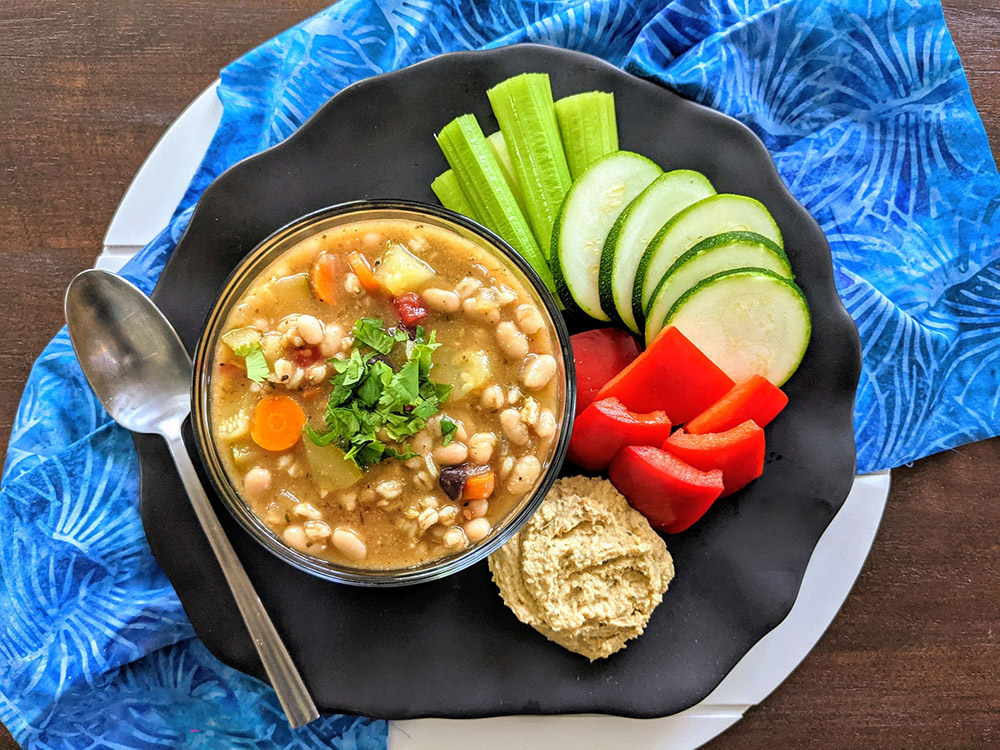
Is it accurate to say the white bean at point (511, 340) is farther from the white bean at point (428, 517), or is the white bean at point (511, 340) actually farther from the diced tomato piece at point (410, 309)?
the white bean at point (428, 517)

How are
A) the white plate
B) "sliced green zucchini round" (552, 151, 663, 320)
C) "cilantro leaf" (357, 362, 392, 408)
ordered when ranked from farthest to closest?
the white plate, "sliced green zucchini round" (552, 151, 663, 320), "cilantro leaf" (357, 362, 392, 408)

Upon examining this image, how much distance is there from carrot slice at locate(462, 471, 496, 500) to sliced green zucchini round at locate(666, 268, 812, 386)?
0.92 meters

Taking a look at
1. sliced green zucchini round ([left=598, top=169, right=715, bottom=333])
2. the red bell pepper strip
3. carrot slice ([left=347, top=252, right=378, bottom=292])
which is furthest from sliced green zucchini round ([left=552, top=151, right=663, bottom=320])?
carrot slice ([left=347, top=252, right=378, bottom=292])

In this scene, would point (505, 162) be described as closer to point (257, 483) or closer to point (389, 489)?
point (389, 489)

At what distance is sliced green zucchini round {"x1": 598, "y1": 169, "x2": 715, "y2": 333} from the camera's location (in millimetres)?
3123

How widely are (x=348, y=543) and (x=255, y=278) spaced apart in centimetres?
107

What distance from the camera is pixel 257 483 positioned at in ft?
9.32

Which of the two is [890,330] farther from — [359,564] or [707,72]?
[359,564]

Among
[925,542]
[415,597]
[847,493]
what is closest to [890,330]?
[847,493]

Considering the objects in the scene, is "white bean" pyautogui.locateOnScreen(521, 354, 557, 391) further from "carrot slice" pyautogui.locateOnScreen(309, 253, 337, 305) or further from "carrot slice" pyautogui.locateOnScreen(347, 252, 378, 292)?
"carrot slice" pyautogui.locateOnScreen(309, 253, 337, 305)

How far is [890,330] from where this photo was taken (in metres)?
3.51

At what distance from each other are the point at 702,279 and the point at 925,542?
174 cm

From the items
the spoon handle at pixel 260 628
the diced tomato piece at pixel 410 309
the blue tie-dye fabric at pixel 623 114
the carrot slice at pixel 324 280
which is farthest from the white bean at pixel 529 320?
the spoon handle at pixel 260 628

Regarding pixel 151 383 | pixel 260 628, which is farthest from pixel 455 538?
pixel 151 383
